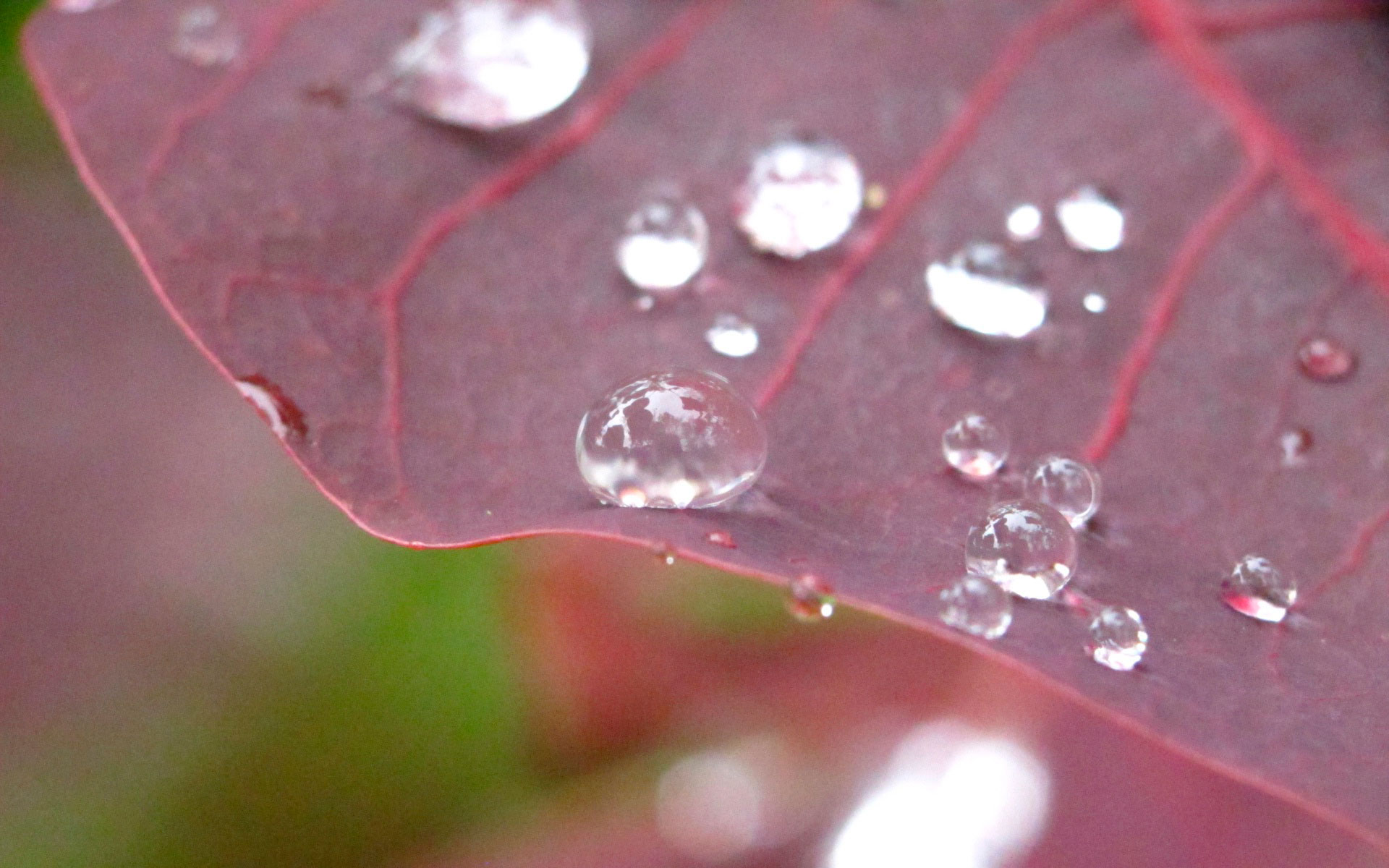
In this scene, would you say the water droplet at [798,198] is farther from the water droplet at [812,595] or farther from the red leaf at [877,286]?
the water droplet at [812,595]

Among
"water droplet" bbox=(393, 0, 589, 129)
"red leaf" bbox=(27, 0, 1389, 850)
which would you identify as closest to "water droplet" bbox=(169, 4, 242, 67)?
"red leaf" bbox=(27, 0, 1389, 850)

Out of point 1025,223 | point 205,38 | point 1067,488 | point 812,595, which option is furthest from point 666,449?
point 205,38

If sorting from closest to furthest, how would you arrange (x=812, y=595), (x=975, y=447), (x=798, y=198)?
(x=812, y=595) → (x=975, y=447) → (x=798, y=198)

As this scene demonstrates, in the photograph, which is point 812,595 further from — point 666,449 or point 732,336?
point 732,336

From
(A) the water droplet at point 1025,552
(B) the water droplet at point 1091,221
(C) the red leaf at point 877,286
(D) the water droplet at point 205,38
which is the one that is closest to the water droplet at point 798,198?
(C) the red leaf at point 877,286

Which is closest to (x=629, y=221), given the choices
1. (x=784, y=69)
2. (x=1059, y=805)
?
(x=784, y=69)

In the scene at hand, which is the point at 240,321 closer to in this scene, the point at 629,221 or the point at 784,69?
the point at 629,221
